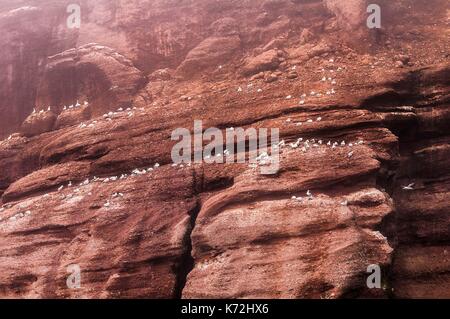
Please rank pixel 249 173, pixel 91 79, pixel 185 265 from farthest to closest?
pixel 91 79 → pixel 249 173 → pixel 185 265

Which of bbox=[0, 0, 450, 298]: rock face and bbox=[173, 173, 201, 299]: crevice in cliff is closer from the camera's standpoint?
bbox=[0, 0, 450, 298]: rock face

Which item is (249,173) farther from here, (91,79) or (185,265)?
(91,79)

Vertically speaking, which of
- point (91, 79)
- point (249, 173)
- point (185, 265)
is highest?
point (91, 79)

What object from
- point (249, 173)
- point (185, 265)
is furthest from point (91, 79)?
point (185, 265)

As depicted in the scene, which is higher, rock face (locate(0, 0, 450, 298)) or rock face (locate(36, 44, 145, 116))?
rock face (locate(36, 44, 145, 116))

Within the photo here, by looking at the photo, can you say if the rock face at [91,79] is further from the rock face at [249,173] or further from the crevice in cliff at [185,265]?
the crevice in cliff at [185,265]

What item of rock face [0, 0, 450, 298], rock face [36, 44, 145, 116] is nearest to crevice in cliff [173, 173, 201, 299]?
rock face [0, 0, 450, 298]

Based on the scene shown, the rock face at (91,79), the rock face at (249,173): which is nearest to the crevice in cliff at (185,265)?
the rock face at (249,173)

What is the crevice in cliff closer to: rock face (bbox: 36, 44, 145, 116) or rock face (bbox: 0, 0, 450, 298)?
rock face (bbox: 0, 0, 450, 298)
